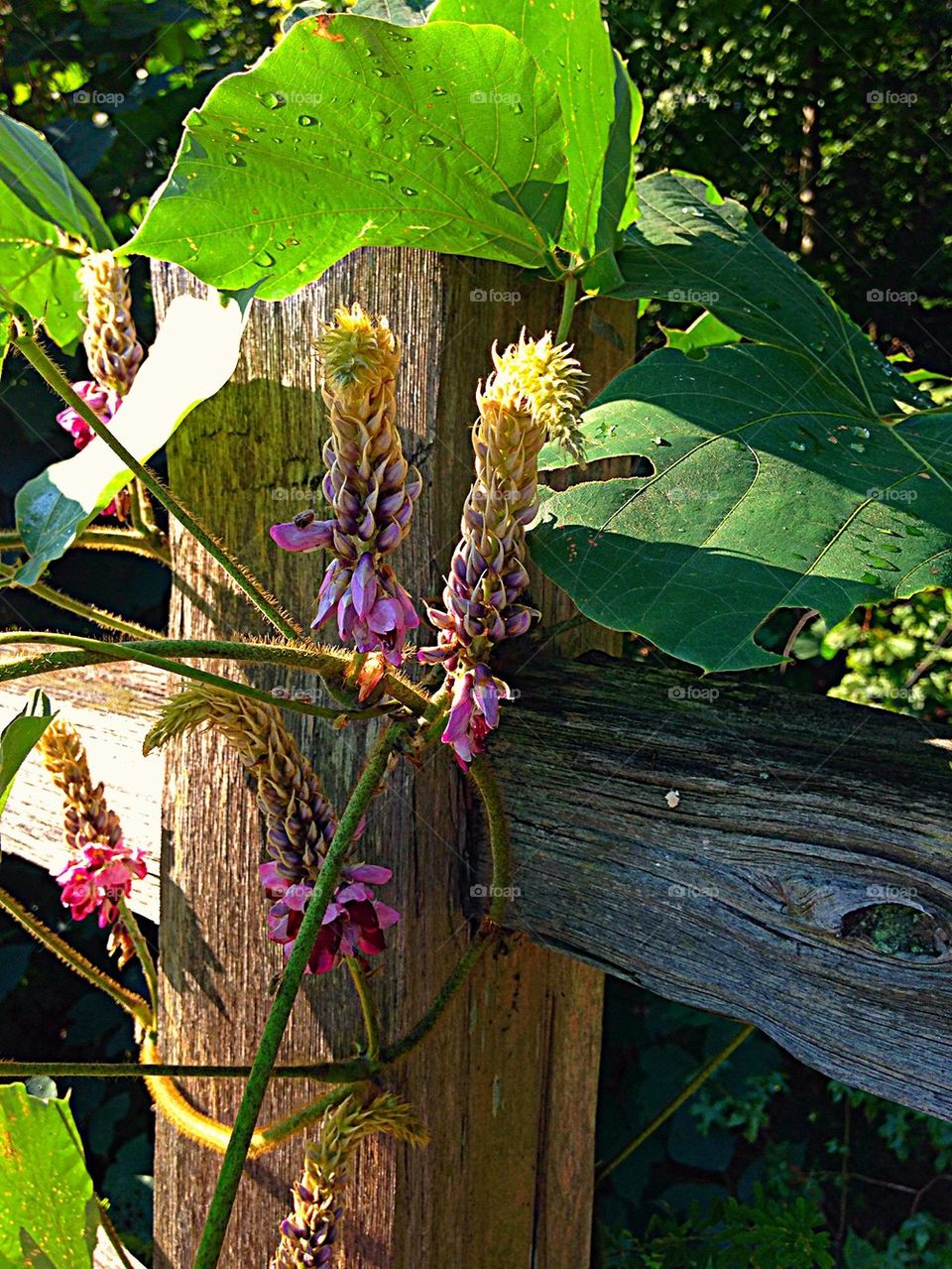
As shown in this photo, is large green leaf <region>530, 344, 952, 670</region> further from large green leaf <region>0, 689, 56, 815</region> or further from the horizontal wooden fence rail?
large green leaf <region>0, 689, 56, 815</region>

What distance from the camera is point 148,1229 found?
1.91 m

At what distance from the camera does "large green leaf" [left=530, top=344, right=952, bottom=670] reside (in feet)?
1.76

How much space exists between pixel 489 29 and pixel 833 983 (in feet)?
1.78

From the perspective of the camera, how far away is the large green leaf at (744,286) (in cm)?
76

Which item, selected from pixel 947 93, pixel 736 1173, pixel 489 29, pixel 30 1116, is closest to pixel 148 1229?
pixel 736 1173

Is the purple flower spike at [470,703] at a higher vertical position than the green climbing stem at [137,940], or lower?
higher
